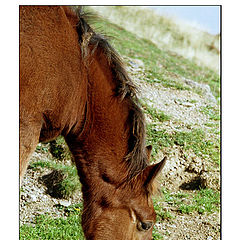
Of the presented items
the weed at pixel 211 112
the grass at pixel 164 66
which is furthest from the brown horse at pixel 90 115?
the weed at pixel 211 112

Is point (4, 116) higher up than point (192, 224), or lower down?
higher up

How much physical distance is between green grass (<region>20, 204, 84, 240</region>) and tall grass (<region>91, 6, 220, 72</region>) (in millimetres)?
1767

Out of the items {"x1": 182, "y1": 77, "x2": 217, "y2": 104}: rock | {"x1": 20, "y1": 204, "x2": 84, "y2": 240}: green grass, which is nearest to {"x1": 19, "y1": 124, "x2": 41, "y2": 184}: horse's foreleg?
{"x1": 20, "y1": 204, "x2": 84, "y2": 240}: green grass

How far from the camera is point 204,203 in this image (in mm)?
3299

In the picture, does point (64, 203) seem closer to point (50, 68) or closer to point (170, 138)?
point (170, 138)

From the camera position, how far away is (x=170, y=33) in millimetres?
3992

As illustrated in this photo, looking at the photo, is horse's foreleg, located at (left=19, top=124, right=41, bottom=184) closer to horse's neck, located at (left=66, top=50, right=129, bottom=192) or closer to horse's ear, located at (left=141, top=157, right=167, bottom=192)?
A: horse's neck, located at (left=66, top=50, right=129, bottom=192)

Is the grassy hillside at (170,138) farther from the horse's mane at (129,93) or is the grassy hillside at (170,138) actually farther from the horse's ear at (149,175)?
the horse's ear at (149,175)

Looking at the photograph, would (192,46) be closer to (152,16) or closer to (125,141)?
(152,16)

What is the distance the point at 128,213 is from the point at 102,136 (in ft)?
1.62

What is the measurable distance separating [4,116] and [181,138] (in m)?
2.18

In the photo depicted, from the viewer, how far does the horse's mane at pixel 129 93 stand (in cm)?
193

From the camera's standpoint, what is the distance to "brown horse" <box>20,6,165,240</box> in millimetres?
1667
